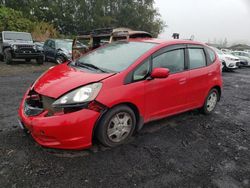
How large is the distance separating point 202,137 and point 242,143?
0.63 metres

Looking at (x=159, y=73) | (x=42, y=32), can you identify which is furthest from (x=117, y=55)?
Result: (x=42, y=32)

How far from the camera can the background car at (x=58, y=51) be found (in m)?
13.7

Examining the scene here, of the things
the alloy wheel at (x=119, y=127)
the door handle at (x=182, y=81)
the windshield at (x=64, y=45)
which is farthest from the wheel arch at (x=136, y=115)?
the windshield at (x=64, y=45)

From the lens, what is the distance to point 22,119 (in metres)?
3.39

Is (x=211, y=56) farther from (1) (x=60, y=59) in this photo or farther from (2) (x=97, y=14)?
(2) (x=97, y=14)

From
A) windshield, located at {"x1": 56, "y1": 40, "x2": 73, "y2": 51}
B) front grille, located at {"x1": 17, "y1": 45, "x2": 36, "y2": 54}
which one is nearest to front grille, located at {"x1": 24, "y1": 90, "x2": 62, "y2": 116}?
front grille, located at {"x1": 17, "y1": 45, "x2": 36, "y2": 54}

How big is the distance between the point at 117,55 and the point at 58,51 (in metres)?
10.6

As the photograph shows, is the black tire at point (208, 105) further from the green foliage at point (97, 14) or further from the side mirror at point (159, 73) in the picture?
the green foliage at point (97, 14)

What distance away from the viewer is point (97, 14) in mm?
40719

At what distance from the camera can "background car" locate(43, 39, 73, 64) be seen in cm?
1368

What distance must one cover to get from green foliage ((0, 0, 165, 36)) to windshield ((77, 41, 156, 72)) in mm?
37158

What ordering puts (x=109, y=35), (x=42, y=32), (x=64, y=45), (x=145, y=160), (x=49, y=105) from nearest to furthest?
(x=49, y=105) < (x=145, y=160) < (x=109, y=35) < (x=64, y=45) < (x=42, y=32)

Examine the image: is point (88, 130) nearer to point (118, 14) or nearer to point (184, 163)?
point (184, 163)

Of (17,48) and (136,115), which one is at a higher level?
(17,48)
